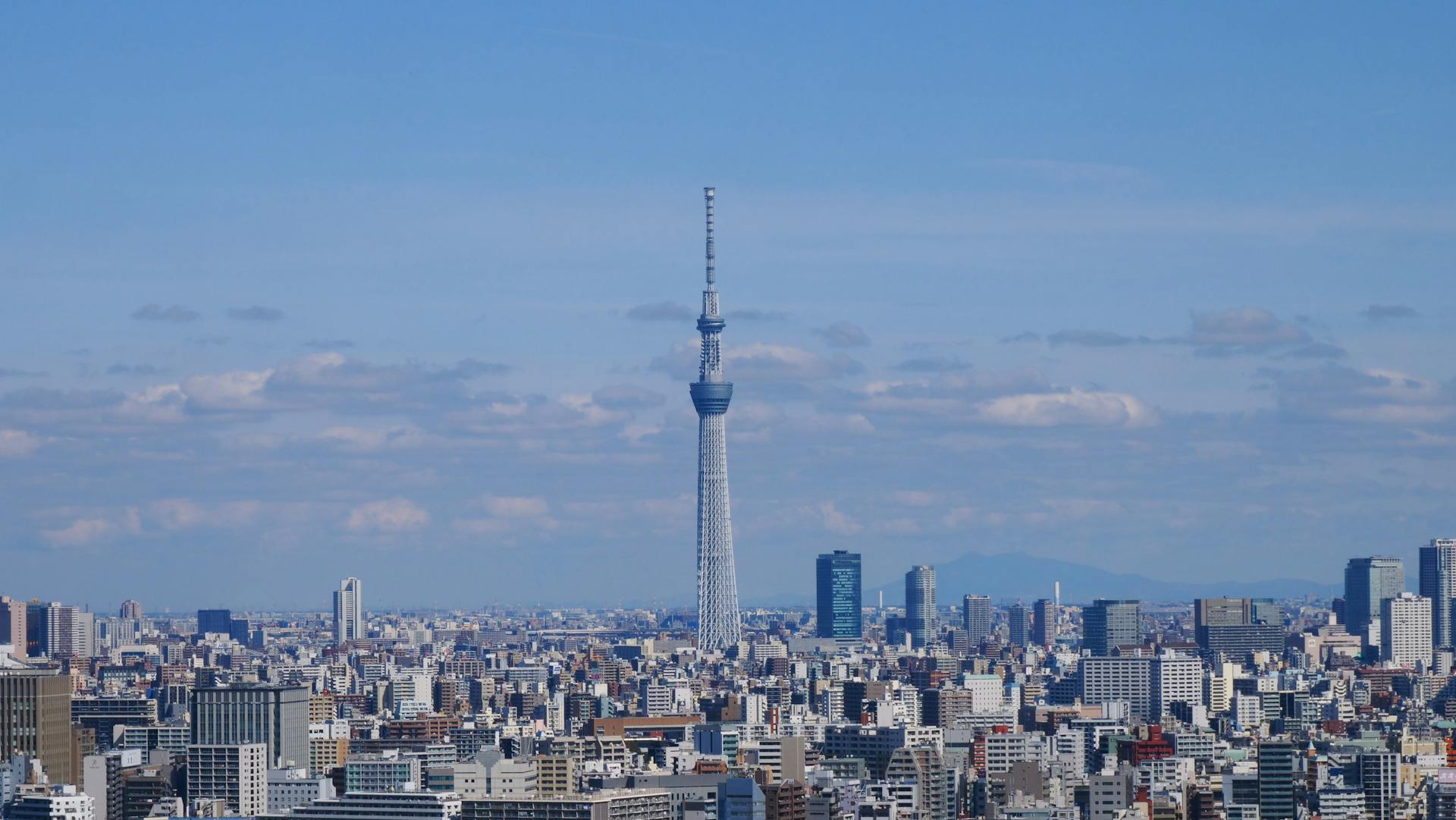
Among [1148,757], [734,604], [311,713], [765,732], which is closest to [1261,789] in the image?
[1148,757]

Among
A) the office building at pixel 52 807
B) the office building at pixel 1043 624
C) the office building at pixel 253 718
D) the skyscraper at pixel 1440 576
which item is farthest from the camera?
the office building at pixel 1043 624

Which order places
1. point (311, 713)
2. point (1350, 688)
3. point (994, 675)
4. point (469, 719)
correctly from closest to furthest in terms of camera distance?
point (311, 713), point (469, 719), point (1350, 688), point (994, 675)

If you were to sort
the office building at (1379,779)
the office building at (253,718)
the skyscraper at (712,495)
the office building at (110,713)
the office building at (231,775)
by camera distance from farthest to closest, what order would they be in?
the skyscraper at (712,495) → the office building at (110,713) → the office building at (253,718) → the office building at (1379,779) → the office building at (231,775)

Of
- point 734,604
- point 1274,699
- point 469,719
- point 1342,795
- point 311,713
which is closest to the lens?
point 1342,795

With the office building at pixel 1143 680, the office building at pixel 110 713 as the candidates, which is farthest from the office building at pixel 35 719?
the office building at pixel 1143 680

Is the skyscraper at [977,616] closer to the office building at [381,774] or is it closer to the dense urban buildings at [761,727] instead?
the dense urban buildings at [761,727]

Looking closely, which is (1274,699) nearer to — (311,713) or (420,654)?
(311,713)

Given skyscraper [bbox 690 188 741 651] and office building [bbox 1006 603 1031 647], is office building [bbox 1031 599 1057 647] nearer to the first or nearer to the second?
office building [bbox 1006 603 1031 647]
